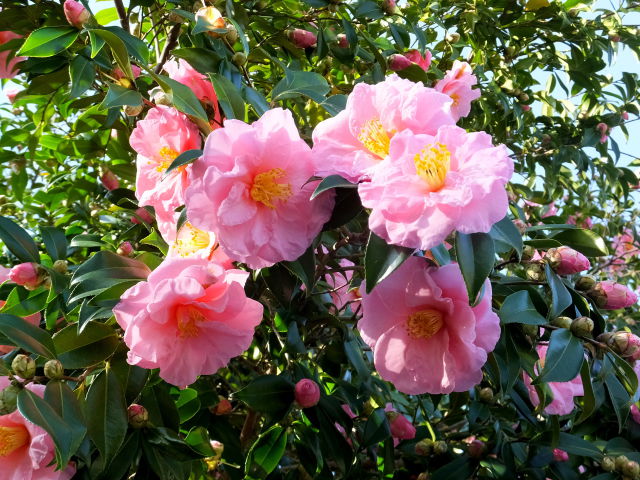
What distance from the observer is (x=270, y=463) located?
1.12m

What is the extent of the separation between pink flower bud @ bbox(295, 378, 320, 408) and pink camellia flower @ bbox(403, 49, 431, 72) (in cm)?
81

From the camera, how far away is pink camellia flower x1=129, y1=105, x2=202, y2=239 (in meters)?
0.83

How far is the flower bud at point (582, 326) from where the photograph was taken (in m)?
0.80

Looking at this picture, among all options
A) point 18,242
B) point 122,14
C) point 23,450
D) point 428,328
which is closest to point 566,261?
point 428,328

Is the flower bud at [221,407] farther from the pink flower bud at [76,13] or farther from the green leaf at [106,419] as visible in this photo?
the pink flower bud at [76,13]

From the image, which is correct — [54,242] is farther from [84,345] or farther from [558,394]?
[558,394]

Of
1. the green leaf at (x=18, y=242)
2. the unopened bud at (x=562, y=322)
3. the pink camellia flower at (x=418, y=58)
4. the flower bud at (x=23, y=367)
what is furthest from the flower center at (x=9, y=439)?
the pink camellia flower at (x=418, y=58)

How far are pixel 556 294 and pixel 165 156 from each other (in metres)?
0.57

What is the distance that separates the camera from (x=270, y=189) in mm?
765

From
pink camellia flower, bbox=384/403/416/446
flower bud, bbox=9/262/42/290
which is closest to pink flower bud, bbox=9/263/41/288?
flower bud, bbox=9/262/42/290

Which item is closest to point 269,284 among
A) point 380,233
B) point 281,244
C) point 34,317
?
point 281,244

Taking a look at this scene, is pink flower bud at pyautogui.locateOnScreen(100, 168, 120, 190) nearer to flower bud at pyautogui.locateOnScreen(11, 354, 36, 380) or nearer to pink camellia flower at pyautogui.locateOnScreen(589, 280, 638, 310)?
flower bud at pyautogui.locateOnScreen(11, 354, 36, 380)

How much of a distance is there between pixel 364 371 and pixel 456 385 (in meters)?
0.49

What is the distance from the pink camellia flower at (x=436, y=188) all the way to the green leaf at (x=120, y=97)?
0.38m
